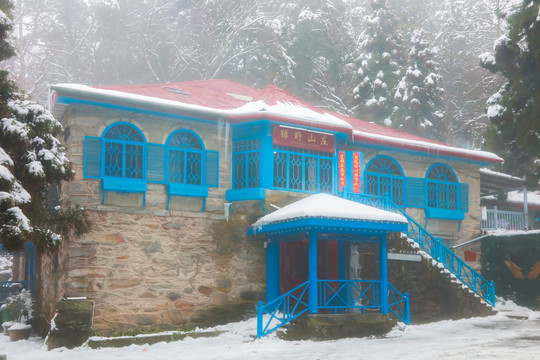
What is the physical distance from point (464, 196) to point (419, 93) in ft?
35.8

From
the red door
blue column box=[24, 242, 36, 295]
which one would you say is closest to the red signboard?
the red door

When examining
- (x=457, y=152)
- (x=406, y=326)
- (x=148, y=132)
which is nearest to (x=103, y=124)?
(x=148, y=132)

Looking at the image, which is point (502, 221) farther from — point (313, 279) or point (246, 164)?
point (313, 279)

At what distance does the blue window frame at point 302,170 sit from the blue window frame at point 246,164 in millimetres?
526

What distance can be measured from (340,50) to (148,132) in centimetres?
2448

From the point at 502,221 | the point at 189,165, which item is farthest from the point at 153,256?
the point at 502,221

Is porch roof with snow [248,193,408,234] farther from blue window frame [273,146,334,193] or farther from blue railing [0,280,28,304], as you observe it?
blue railing [0,280,28,304]

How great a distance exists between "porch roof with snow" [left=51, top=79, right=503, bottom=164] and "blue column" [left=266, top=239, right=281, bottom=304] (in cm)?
335

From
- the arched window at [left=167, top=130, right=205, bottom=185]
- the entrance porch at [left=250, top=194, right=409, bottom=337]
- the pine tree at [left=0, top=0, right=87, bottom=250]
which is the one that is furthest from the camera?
the arched window at [left=167, top=130, right=205, bottom=185]

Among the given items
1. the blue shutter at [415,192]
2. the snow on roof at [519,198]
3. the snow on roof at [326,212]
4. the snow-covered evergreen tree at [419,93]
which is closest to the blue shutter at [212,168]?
the snow on roof at [326,212]

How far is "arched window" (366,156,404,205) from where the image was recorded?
1871 cm

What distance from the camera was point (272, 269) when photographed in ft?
54.1

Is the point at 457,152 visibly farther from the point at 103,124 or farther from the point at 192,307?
the point at 103,124

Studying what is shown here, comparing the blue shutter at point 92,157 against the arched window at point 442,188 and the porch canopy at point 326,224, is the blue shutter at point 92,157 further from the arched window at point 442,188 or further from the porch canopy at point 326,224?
the arched window at point 442,188
